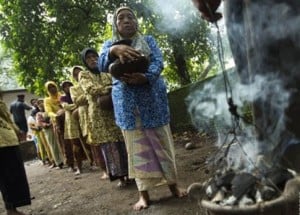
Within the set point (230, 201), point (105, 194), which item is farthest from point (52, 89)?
point (230, 201)

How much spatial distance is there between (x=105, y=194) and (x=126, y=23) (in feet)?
7.50

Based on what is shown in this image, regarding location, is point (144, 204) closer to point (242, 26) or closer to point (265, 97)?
point (265, 97)

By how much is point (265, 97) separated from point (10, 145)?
2.77 metres

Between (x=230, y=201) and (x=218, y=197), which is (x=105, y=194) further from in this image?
(x=230, y=201)

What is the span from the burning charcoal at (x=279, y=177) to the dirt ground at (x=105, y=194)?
1126 mm

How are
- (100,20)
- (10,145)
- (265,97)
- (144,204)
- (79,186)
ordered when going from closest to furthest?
(265,97)
(144,204)
(10,145)
(79,186)
(100,20)

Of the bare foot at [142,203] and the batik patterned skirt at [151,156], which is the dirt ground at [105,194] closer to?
the bare foot at [142,203]

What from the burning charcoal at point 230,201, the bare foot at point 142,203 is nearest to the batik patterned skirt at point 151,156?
the bare foot at point 142,203

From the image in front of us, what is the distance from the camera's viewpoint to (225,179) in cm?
226

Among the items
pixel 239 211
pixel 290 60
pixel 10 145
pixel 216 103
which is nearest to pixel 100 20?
pixel 216 103

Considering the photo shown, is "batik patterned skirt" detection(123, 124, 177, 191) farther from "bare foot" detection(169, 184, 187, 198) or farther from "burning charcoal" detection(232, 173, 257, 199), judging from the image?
"burning charcoal" detection(232, 173, 257, 199)

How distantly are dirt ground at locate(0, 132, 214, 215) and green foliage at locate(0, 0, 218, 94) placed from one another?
126 inches

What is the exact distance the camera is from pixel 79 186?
5.95 metres

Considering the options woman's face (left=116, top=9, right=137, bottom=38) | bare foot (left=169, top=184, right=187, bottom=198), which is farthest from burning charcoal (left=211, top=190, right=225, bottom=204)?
woman's face (left=116, top=9, right=137, bottom=38)
